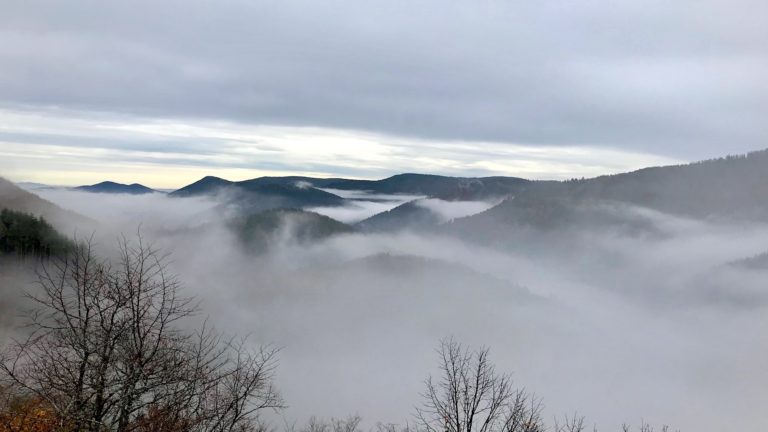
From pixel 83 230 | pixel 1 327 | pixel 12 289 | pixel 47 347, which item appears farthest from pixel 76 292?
pixel 83 230

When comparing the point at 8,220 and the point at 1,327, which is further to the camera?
the point at 8,220

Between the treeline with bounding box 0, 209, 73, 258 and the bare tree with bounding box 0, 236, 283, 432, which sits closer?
the bare tree with bounding box 0, 236, 283, 432

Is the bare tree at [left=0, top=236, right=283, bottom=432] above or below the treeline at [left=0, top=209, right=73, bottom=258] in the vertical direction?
above

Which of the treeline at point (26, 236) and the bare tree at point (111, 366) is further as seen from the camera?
the treeline at point (26, 236)

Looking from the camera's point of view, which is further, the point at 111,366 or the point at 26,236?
the point at 26,236

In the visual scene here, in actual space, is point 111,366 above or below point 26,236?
above

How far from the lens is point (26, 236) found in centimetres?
15338

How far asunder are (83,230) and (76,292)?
18326cm

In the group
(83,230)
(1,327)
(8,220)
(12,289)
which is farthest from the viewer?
(83,230)

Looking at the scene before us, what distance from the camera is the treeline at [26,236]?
150 m

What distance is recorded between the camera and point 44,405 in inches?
441

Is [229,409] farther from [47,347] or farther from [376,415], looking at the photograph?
[376,415]

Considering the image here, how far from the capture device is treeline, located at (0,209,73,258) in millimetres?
150000

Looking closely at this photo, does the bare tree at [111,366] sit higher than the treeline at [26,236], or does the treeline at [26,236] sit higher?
the bare tree at [111,366]
